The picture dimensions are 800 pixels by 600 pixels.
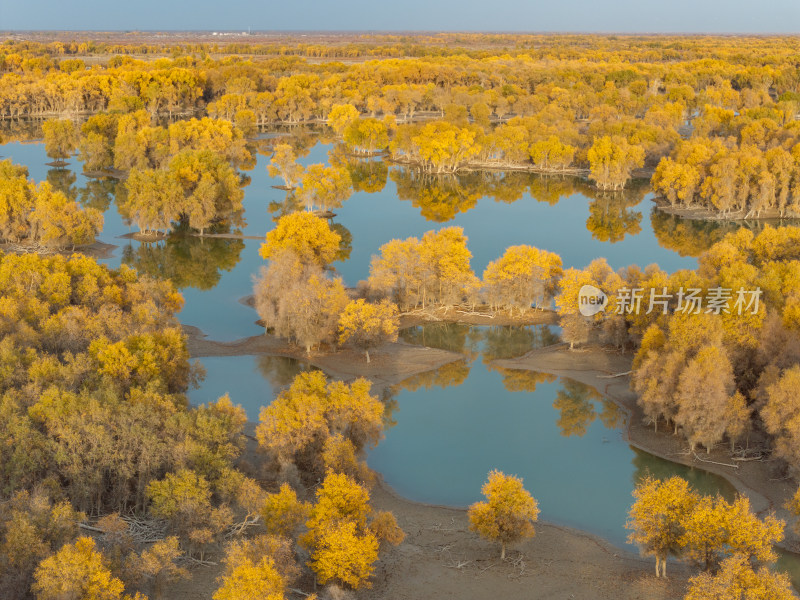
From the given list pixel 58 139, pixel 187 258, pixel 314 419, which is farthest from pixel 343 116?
pixel 314 419

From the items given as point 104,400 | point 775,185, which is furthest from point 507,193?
point 104,400

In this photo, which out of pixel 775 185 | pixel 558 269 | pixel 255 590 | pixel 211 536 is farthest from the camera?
pixel 775 185

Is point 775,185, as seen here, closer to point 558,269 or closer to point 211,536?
point 558,269

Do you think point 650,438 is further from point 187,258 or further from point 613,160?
point 613,160

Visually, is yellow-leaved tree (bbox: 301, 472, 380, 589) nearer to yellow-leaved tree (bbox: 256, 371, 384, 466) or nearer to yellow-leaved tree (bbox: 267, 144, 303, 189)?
yellow-leaved tree (bbox: 256, 371, 384, 466)

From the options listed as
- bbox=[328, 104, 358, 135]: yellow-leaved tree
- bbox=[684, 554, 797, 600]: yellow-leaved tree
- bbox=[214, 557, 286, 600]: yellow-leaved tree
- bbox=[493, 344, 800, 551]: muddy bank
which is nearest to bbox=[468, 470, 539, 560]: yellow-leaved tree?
bbox=[684, 554, 797, 600]: yellow-leaved tree
